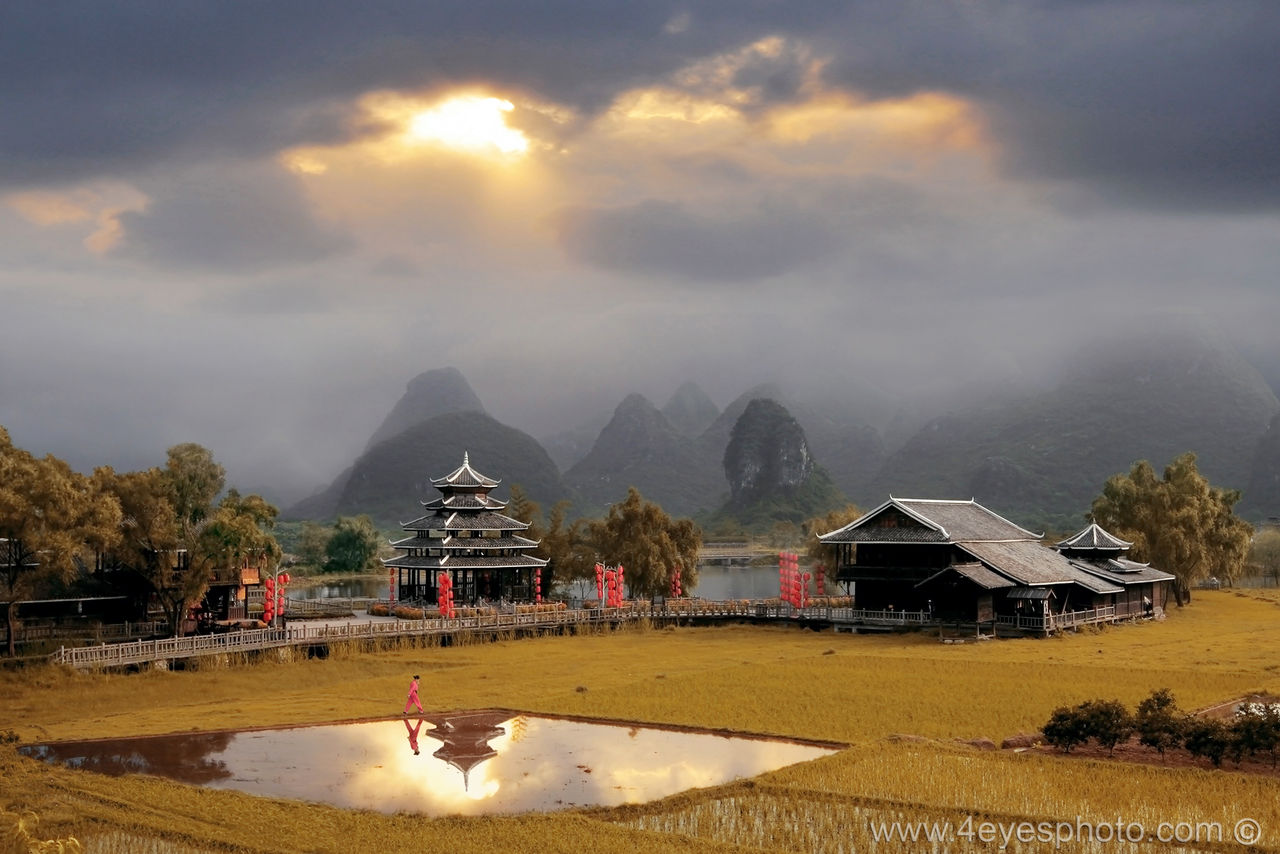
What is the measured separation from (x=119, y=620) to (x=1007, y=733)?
3918cm

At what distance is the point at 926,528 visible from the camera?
61.2 m

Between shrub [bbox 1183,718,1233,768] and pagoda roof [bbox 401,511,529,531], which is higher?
pagoda roof [bbox 401,511,529,531]

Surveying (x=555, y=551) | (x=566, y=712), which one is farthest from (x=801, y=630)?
(x=566, y=712)

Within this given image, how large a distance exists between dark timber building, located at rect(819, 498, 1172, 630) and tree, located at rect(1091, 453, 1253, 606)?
1092 centimetres

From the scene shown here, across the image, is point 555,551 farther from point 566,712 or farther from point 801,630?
point 566,712

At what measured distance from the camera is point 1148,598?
67.4m

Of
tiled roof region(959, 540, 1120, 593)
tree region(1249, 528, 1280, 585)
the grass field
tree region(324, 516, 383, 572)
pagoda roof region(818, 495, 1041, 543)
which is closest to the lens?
the grass field

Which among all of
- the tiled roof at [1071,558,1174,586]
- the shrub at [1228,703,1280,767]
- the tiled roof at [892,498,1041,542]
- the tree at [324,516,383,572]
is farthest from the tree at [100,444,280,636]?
the tree at [324,516,383,572]

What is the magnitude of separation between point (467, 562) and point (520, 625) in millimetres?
9470

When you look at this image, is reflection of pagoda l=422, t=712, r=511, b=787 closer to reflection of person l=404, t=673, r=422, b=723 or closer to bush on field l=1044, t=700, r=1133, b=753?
reflection of person l=404, t=673, r=422, b=723

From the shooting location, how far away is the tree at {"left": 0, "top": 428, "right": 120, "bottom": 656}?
43500 mm

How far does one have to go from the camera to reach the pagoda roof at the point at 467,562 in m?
67.5

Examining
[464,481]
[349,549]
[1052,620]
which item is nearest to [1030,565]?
[1052,620]

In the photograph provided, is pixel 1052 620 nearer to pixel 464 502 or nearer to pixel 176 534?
pixel 464 502
